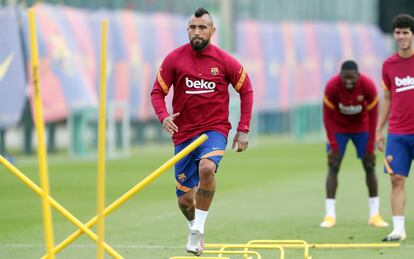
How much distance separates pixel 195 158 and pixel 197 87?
2.03ft

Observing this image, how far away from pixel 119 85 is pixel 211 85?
21.2 meters

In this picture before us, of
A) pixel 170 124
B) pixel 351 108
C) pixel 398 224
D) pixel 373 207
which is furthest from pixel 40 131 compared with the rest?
pixel 373 207

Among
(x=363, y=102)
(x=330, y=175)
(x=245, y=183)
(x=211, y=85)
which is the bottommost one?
(x=245, y=183)

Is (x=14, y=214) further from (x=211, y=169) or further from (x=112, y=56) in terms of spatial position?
(x=112, y=56)

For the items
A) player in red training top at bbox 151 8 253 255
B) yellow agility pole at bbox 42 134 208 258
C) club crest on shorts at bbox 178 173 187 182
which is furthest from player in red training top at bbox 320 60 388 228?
yellow agility pole at bbox 42 134 208 258

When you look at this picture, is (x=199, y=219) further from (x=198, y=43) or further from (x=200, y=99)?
(x=198, y=43)

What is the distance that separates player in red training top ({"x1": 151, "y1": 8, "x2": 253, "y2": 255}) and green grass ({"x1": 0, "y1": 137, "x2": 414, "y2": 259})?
3.14 feet

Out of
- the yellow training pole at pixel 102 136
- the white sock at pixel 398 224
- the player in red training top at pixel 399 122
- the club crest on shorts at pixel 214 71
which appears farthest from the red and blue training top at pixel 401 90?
the yellow training pole at pixel 102 136

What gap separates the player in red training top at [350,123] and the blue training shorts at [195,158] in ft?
11.5

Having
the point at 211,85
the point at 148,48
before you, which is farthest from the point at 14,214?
the point at 148,48

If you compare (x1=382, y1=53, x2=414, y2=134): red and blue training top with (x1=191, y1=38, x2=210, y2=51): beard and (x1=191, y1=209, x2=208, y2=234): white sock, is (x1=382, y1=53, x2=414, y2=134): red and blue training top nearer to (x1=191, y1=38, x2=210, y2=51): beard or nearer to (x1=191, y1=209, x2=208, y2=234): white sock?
(x1=191, y1=38, x2=210, y2=51): beard

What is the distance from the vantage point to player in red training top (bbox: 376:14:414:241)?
42.5 feet

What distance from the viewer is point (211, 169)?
11.0 m

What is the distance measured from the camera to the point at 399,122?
43.0 ft
